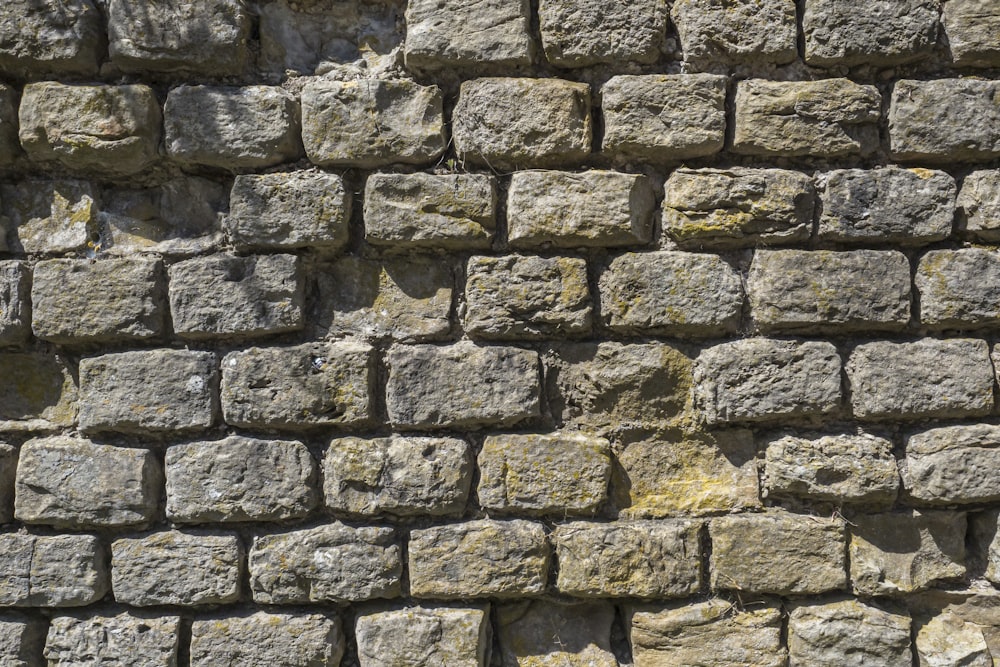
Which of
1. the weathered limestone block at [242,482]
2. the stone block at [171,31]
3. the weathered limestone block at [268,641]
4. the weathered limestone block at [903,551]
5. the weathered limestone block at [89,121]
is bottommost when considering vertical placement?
the weathered limestone block at [268,641]

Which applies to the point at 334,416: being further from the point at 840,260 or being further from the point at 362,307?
the point at 840,260

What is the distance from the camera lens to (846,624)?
190 centimetres

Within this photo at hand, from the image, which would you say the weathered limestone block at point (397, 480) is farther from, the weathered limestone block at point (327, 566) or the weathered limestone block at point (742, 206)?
the weathered limestone block at point (742, 206)

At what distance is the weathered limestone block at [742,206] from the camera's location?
6.21 ft

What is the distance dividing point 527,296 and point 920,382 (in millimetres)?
1027

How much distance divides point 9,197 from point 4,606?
1.07 meters

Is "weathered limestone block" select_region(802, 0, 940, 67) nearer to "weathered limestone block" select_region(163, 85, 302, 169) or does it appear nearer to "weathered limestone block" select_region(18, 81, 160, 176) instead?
"weathered limestone block" select_region(163, 85, 302, 169)

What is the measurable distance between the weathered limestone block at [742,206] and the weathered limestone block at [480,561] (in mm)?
882

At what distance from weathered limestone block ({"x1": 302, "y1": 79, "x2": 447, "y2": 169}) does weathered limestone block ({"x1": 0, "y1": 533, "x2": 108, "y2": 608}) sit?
117cm


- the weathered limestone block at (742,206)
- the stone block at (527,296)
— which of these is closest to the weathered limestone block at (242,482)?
the stone block at (527,296)

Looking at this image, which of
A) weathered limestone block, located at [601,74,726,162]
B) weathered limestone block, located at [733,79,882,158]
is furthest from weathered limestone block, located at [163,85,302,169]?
weathered limestone block, located at [733,79,882,158]

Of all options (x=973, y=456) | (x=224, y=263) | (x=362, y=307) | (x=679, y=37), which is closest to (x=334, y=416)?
(x=362, y=307)

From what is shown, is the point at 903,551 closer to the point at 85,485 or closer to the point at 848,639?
the point at 848,639

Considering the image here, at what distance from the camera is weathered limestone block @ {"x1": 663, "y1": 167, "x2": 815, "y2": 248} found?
189 centimetres
